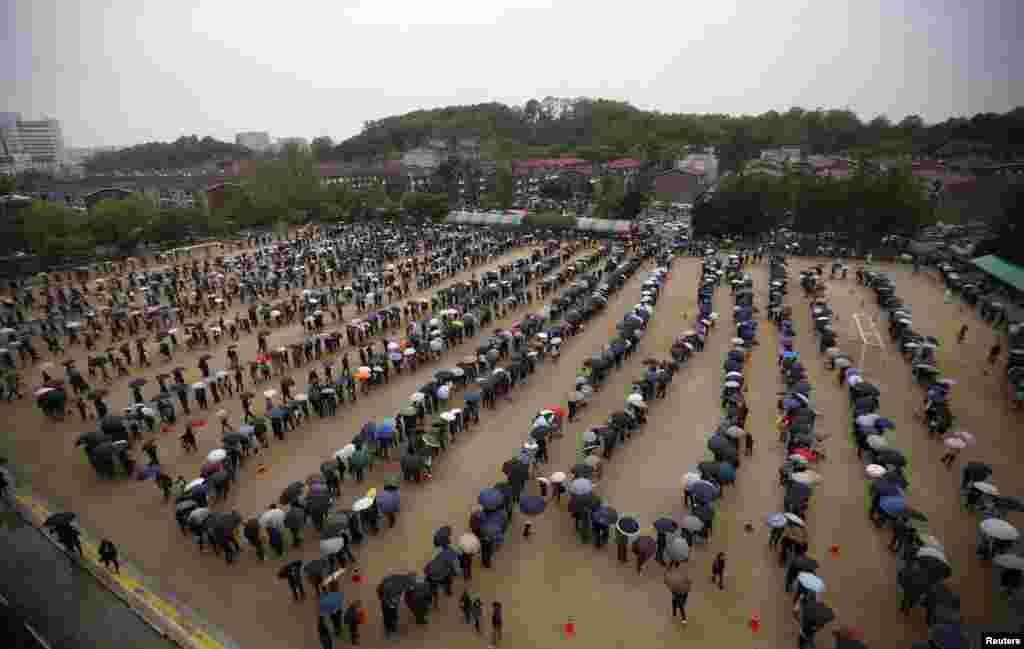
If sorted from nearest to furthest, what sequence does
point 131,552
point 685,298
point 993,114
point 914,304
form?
point 131,552 < point 914,304 < point 685,298 < point 993,114

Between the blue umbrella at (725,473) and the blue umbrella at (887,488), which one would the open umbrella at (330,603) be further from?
the blue umbrella at (887,488)

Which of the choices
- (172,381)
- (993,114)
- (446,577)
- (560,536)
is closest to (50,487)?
(172,381)

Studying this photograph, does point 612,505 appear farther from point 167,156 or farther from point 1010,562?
point 167,156

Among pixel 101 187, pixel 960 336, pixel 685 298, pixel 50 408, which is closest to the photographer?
pixel 50 408

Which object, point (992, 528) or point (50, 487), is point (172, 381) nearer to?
point (50, 487)

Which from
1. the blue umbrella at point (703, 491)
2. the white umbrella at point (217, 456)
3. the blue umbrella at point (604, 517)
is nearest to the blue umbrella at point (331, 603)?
the blue umbrella at point (604, 517)
